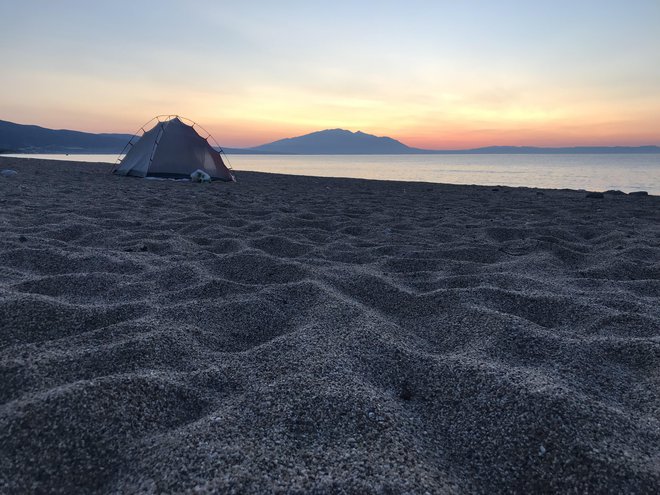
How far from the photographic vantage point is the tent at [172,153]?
1031 cm

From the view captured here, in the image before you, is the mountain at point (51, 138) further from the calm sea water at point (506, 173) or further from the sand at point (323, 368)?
the sand at point (323, 368)

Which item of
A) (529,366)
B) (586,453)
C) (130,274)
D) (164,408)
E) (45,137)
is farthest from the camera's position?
(45,137)

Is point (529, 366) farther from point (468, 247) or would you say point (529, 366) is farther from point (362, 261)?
point (468, 247)

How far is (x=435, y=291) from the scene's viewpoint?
8.58ft

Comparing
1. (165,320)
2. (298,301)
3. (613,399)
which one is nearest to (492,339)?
(613,399)

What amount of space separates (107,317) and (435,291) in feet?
6.09

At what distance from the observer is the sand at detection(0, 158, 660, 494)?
118 cm

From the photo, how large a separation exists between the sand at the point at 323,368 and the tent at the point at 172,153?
7054mm

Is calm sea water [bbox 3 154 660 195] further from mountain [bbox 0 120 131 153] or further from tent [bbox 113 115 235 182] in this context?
mountain [bbox 0 120 131 153]

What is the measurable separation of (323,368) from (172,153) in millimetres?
9934

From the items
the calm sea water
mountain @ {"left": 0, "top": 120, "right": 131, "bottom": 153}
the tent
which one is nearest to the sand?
the tent

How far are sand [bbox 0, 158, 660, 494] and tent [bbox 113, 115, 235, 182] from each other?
23.1 feet

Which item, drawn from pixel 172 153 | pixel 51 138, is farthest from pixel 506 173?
pixel 51 138

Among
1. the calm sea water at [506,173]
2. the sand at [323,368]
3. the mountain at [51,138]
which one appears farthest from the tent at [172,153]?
the mountain at [51,138]
